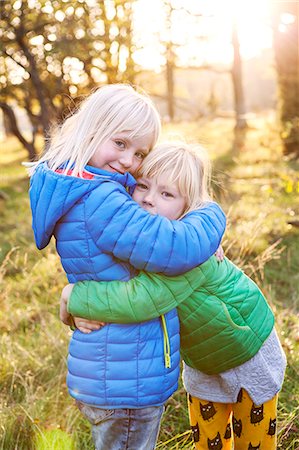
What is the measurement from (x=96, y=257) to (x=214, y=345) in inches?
24.7

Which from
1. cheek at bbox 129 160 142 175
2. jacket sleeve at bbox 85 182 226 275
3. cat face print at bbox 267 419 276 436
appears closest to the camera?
jacket sleeve at bbox 85 182 226 275

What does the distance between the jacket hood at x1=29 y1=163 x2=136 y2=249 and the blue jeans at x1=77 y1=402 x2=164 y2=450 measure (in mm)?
666

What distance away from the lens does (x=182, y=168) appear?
7.38ft

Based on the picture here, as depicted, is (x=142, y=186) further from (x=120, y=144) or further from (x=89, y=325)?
(x=89, y=325)

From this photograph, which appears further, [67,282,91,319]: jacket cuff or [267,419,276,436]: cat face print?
[267,419,276,436]: cat face print

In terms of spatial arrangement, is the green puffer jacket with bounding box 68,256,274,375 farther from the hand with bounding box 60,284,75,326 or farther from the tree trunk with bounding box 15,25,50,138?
the tree trunk with bounding box 15,25,50,138

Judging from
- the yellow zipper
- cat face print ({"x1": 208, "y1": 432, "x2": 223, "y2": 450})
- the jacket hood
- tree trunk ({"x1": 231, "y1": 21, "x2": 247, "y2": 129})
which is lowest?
tree trunk ({"x1": 231, "y1": 21, "x2": 247, "y2": 129})

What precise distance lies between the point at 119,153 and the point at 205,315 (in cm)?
69

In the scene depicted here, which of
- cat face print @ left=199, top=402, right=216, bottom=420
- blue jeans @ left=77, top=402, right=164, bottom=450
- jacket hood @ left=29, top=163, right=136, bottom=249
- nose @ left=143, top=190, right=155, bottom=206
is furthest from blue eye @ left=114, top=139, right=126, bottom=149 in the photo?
cat face print @ left=199, top=402, right=216, bottom=420

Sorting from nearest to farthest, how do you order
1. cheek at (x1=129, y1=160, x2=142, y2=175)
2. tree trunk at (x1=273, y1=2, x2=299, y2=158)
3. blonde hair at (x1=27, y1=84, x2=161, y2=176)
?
blonde hair at (x1=27, y1=84, x2=161, y2=176), cheek at (x1=129, y1=160, x2=142, y2=175), tree trunk at (x1=273, y1=2, x2=299, y2=158)

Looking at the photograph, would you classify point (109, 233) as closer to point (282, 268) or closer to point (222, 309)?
point (222, 309)

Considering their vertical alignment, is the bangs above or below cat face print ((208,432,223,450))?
above

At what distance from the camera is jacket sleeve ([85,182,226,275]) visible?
1997mm

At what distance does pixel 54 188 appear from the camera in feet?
6.66
